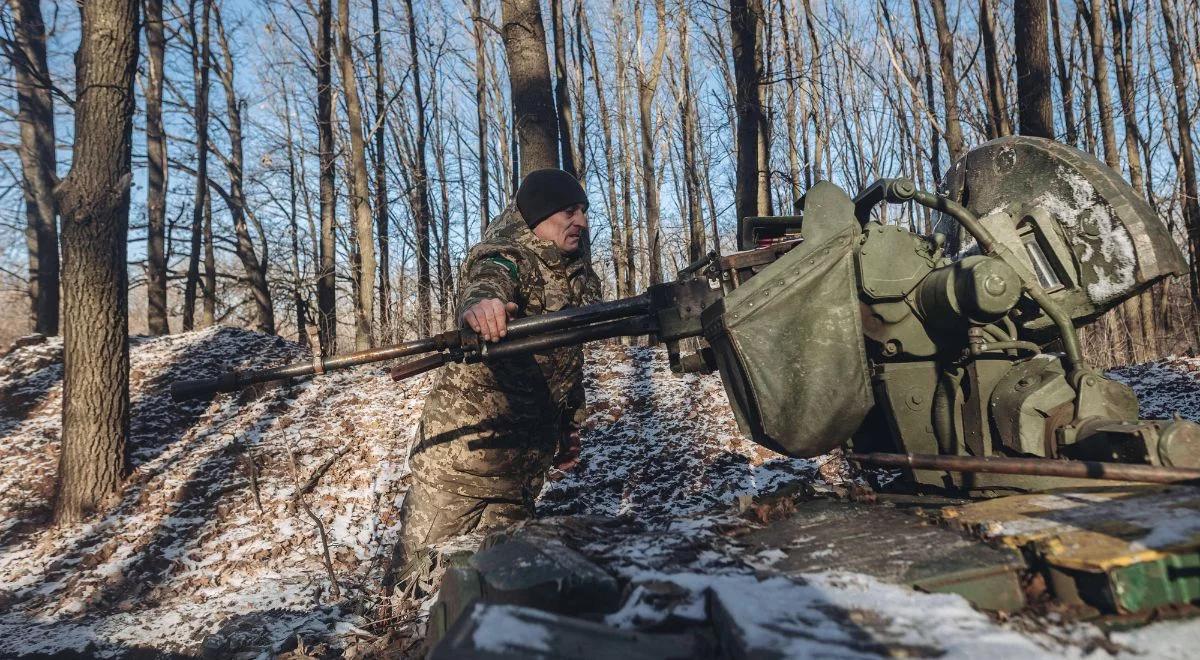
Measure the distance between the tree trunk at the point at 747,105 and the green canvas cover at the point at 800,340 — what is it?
6935mm

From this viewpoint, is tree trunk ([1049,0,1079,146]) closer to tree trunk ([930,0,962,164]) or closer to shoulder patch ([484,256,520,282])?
tree trunk ([930,0,962,164])

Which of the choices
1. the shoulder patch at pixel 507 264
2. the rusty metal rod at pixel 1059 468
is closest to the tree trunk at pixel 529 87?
the shoulder patch at pixel 507 264

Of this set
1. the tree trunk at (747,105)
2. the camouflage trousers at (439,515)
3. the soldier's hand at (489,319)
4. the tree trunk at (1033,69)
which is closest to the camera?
the soldier's hand at (489,319)

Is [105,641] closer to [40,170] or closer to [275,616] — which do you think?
[275,616]

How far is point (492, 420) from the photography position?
4.35 m

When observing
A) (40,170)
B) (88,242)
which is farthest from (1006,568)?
(40,170)

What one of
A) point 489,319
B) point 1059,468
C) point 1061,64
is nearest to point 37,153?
point 489,319

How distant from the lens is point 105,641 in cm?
449

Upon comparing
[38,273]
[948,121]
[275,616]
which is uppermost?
[948,121]

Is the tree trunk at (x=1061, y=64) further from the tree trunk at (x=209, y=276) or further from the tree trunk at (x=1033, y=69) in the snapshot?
the tree trunk at (x=209, y=276)

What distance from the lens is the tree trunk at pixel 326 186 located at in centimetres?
1538

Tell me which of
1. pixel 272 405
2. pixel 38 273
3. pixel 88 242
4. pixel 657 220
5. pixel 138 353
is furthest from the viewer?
pixel 657 220

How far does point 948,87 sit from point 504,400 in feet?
34.3

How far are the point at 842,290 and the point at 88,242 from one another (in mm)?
7563
